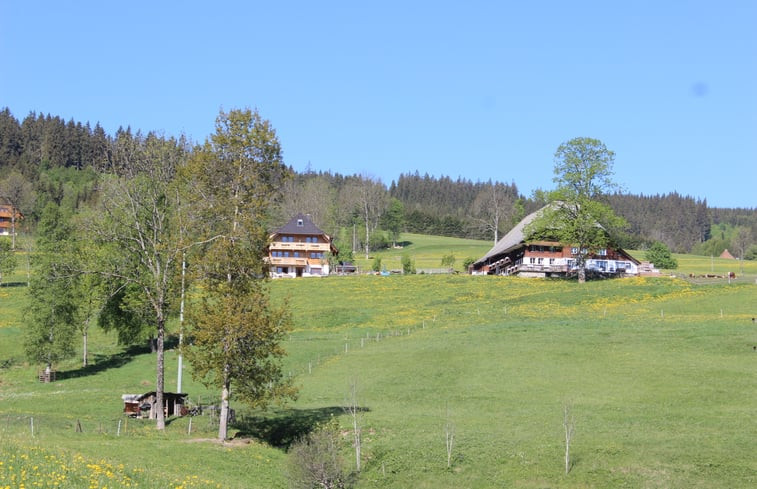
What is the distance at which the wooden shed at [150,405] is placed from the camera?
143ft

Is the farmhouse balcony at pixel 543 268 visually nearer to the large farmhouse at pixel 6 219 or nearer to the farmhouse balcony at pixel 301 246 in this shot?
the farmhouse balcony at pixel 301 246

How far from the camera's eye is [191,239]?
3972cm

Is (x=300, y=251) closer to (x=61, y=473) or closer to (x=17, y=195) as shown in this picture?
(x=17, y=195)

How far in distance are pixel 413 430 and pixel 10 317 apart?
65130 mm

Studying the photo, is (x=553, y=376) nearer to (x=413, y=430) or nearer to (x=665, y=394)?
(x=665, y=394)

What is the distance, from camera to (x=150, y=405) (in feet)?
144

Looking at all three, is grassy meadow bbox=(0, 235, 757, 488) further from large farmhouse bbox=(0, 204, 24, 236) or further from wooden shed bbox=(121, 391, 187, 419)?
large farmhouse bbox=(0, 204, 24, 236)

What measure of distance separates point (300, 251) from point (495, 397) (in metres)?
86.4

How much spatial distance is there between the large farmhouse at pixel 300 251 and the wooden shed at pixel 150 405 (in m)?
83.8

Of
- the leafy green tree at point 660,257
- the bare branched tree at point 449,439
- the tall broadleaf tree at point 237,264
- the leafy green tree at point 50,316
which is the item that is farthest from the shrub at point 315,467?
the leafy green tree at point 660,257

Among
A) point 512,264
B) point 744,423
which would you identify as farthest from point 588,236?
point 744,423

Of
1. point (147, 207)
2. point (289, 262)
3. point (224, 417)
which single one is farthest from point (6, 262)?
point (224, 417)

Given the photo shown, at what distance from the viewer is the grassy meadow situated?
31.1 metres

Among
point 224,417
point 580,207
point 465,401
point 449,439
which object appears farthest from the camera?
point 580,207
